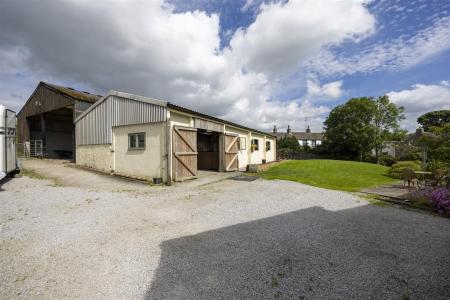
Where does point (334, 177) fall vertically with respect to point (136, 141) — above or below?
below

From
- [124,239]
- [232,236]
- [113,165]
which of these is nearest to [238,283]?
[232,236]

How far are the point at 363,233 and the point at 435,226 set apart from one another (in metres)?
2.14

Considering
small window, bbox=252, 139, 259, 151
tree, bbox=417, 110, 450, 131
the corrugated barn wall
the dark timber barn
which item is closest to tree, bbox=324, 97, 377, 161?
small window, bbox=252, 139, 259, 151

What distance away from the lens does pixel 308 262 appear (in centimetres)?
336

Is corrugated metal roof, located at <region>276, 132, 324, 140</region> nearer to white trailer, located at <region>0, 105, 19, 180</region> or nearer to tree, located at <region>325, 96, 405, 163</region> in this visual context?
tree, located at <region>325, 96, 405, 163</region>

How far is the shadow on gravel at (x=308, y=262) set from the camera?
8.89 feet

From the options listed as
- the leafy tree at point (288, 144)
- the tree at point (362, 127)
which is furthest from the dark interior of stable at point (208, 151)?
the leafy tree at point (288, 144)

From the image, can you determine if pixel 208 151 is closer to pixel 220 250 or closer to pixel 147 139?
pixel 147 139

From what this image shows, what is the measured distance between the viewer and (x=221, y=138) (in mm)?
14492

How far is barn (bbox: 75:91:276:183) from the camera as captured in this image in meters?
10.1

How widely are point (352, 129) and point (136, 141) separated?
112 feet

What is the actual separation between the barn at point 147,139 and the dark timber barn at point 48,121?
191 inches

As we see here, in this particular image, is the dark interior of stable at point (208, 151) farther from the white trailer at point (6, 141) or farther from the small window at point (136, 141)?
the white trailer at point (6, 141)

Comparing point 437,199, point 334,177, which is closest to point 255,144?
point 334,177
